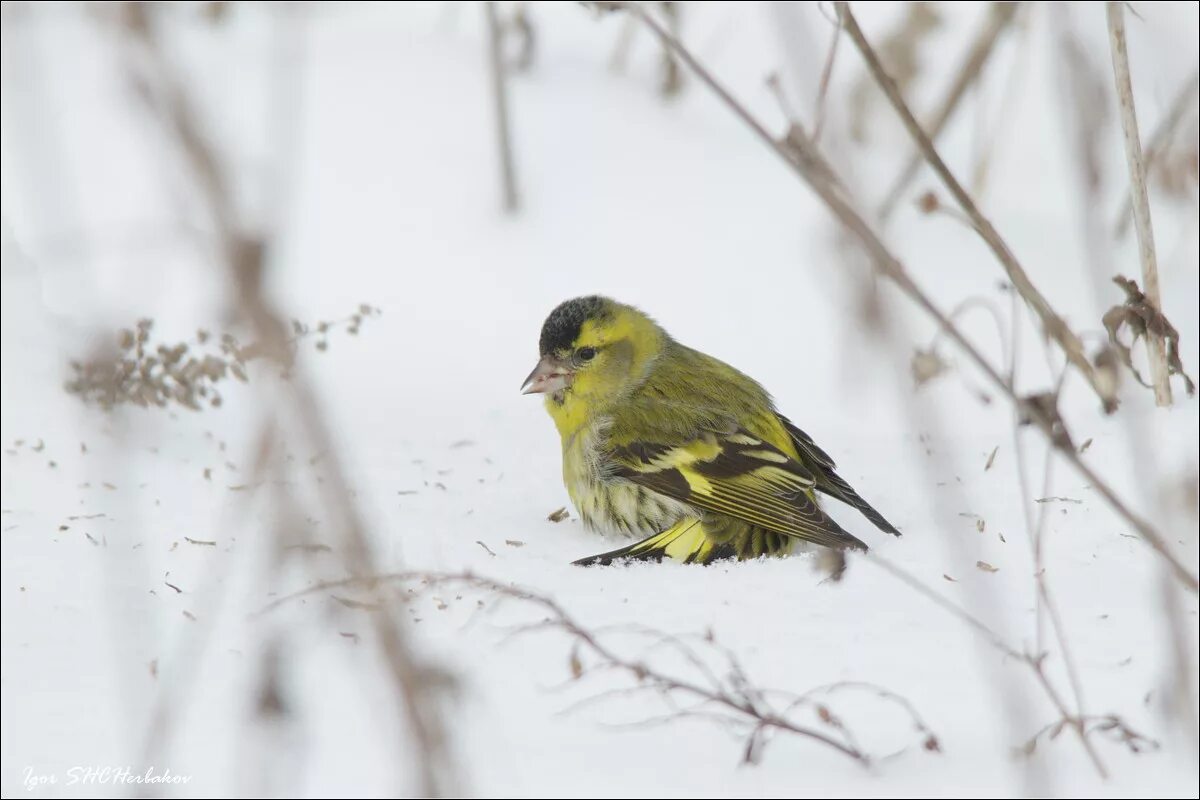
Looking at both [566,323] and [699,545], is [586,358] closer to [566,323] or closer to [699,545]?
[566,323]

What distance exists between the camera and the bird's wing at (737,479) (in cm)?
409

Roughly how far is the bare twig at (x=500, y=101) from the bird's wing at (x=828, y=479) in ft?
6.91

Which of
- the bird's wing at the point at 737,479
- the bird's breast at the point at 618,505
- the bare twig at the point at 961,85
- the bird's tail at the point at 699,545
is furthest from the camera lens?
the bare twig at the point at 961,85

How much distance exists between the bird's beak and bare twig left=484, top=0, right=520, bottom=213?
171 cm

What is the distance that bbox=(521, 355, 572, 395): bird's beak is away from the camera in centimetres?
472

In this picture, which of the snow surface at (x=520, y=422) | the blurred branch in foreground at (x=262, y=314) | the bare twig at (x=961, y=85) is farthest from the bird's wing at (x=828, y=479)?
the blurred branch in foreground at (x=262, y=314)

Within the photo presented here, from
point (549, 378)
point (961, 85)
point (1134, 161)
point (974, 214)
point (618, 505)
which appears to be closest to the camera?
point (974, 214)

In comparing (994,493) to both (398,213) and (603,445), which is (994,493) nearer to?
(603,445)

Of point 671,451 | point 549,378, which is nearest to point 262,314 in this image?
point 671,451

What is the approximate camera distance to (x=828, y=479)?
14.3ft

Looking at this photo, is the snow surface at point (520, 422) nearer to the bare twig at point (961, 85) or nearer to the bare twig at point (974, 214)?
the bare twig at point (974, 214)

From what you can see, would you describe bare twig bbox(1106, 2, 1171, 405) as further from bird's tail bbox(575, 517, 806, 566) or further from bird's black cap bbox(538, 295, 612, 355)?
bird's black cap bbox(538, 295, 612, 355)

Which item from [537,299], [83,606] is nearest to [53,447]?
Answer: [83,606]

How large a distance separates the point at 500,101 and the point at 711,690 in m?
3.83
